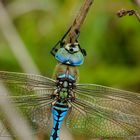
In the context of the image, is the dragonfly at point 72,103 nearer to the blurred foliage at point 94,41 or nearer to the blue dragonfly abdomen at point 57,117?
the blue dragonfly abdomen at point 57,117

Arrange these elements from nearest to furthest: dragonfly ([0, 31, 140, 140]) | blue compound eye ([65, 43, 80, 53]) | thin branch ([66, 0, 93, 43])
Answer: thin branch ([66, 0, 93, 43]), blue compound eye ([65, 43, 80, 53]), dragonfly ([0, 31, 140, 140])

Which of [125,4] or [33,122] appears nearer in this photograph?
[33,122]

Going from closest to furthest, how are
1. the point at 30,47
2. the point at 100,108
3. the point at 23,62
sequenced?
the point at 100,108
the point at 23,62
the point at 30,47

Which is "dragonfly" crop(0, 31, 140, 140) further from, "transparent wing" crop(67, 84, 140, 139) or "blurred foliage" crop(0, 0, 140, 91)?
"blurred foliage" crop(0, 0, 140, 91)

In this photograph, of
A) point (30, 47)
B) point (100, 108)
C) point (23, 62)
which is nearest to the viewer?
point (100, 108)

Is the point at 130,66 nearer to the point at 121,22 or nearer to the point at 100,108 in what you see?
the point at 121,22

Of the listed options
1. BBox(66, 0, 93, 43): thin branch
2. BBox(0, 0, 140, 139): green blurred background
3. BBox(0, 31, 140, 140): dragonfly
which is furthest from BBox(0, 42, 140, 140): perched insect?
BBox(0, 0, 140, 139): green blurred background

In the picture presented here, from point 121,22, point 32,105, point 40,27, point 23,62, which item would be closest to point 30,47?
point 40,27

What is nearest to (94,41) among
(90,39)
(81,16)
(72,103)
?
(90,39)
